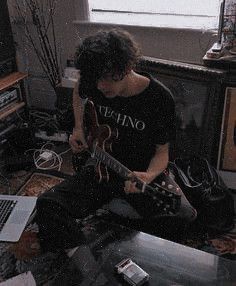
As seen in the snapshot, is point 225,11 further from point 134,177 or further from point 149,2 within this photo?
point 134,177

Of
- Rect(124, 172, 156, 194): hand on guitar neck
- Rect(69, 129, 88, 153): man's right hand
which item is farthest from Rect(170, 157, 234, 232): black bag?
Rect(69, 129, 88, 153): man's right hand

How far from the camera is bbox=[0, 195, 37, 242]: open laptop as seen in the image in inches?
79.0

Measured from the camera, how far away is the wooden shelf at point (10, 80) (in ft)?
8.68

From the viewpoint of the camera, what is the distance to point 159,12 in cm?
268

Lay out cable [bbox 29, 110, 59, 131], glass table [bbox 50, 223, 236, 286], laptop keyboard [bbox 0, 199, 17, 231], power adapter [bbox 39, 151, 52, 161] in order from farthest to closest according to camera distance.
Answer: cable [bbox 29, 110, 59, 131] < power adapter [bbox 39, 151, 52, 161] < laptop keyboard [bbox 0, 199, 17, 231] < glass table [bbox 50, 223, 236, 286]

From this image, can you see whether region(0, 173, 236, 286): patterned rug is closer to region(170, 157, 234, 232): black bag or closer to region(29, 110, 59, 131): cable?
region(170, 157, 234, 232): black bag

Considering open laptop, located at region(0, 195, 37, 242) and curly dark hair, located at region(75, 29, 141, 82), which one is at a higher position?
curly dark hair, located at region(75, 29, 141, 82)

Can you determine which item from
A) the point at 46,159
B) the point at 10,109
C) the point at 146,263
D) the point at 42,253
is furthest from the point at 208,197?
the point at 10,109

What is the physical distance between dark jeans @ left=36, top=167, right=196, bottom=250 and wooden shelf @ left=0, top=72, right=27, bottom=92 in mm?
1012

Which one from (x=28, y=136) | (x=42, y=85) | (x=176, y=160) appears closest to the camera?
(x=176, y=160)

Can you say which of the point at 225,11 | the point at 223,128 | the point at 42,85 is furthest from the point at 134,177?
the point at 42,85

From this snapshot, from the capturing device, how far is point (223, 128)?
233cm

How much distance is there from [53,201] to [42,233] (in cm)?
22

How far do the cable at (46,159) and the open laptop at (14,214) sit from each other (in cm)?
49
